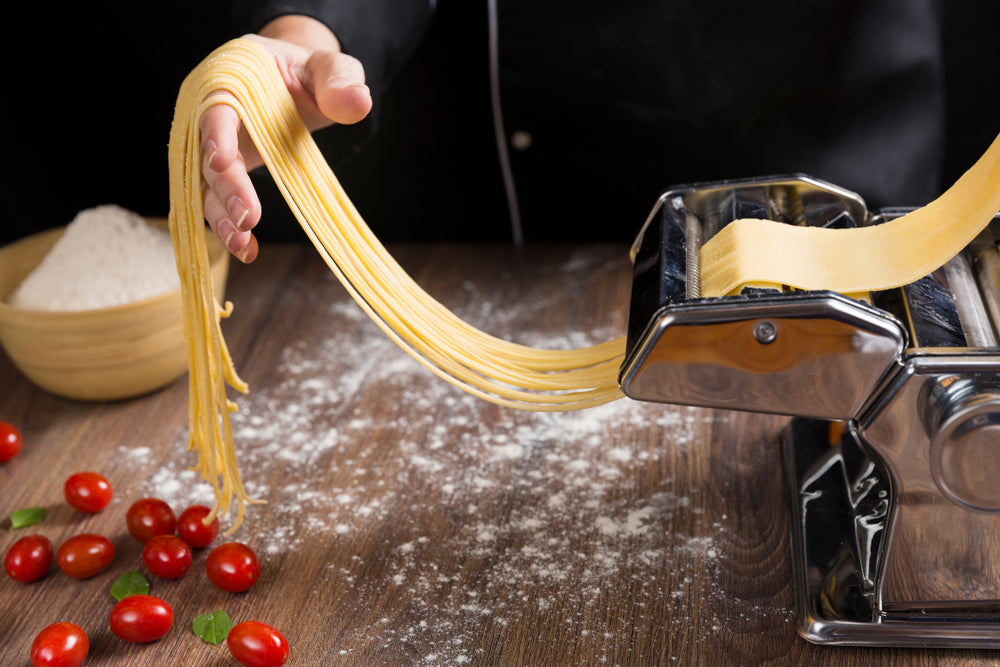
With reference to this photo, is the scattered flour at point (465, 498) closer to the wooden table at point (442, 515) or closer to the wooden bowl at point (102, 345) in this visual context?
the wooden table at point (442, 515)

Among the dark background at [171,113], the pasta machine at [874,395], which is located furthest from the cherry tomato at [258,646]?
the dark background at [171,113]

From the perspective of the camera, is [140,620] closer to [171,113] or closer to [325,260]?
[325,260]

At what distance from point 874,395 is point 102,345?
0.84 m

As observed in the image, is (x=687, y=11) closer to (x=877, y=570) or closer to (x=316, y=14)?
(x=316, y=14)

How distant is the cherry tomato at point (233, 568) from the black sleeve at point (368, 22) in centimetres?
58

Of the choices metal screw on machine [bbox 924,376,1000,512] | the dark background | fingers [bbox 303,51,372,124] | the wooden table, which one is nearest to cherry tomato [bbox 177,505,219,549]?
the wooden table

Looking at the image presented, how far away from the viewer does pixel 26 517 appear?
927mm

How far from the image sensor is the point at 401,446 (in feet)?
3.28

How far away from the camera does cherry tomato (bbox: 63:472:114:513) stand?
927 millimetres

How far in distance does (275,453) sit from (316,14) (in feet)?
1.63

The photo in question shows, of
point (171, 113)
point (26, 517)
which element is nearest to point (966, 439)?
point (26, 517)

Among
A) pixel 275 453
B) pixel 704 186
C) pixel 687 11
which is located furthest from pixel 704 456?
pixel 687 11

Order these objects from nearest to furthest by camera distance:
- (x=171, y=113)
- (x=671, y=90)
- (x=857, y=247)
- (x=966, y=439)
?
(x=966, y=439) < (x=857, y=247) < (x=671, y=90) < (x=171, y=113)

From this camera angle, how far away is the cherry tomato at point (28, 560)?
2.78ft
